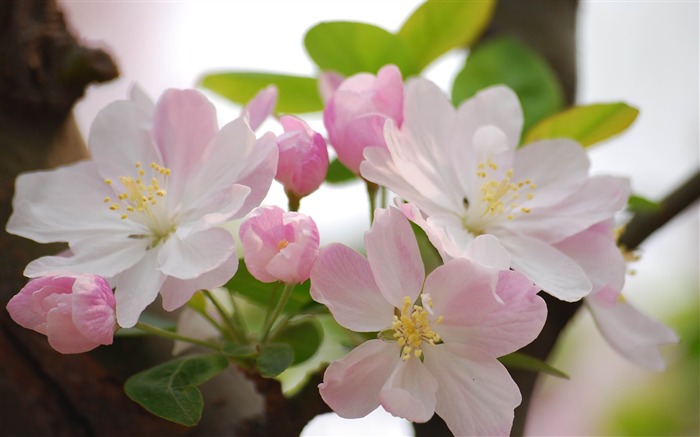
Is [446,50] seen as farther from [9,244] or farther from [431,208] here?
[9,244]

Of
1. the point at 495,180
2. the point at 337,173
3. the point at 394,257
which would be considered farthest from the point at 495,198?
the point at 337,173

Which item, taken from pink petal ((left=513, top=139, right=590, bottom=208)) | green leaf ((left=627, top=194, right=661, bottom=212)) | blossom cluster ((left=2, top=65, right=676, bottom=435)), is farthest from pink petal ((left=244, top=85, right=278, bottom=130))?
green leaf ((left=627, top=194, right=661, bottom=212))

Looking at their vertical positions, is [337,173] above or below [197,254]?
below

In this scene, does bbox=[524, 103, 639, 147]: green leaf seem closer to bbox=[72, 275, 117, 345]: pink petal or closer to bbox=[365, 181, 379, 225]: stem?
bbox=[365, 181, 379, 225]: stem

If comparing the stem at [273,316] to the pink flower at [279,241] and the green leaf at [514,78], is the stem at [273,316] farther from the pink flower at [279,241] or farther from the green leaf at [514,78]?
the green leaf at [514,78]

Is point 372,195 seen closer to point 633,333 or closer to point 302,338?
point 302,338

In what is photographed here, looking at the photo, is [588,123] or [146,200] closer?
[146,200]
